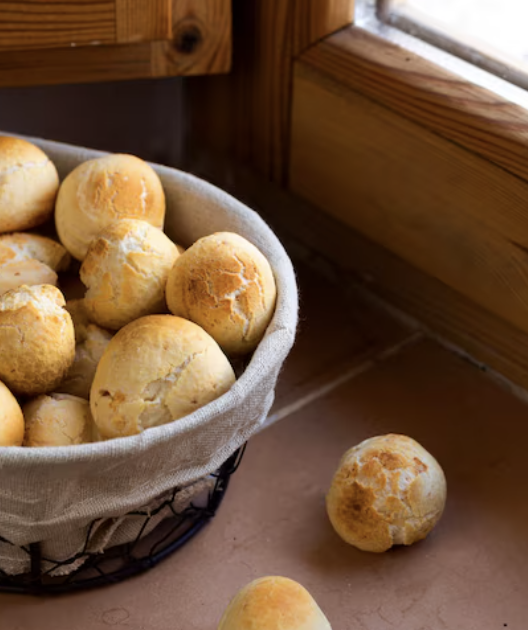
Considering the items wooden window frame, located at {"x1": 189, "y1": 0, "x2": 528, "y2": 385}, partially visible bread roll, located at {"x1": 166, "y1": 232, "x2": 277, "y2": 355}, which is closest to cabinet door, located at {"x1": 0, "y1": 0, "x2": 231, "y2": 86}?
wooden window frame, located at {"x1": 189, "y1": 0, "x2": 528, "y2": 385}

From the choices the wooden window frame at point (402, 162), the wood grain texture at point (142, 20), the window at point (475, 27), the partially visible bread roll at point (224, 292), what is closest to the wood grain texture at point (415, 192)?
the wooden window frame at point (402, 162)

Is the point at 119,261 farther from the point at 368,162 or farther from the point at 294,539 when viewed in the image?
the point at 368,162

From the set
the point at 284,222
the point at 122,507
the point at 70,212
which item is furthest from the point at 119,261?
the point at 284,222

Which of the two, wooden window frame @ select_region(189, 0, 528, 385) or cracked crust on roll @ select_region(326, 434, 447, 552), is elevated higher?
wooden window frame @ select_region(189, 0, 528, 385)

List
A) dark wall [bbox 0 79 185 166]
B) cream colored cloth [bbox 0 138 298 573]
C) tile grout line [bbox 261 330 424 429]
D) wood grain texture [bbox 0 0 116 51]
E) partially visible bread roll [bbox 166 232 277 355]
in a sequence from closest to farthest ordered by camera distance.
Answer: cream colored cloth [bbox 0 138 298 573] < partially visible bread roll [bbox 166 232 277 355] < wood grain texture [bbox 0 0 116 51] < tile grout line [bbox 261 330 424 429] < dark wall [bbox 0 79 185 166]

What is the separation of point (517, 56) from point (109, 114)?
0.61 m

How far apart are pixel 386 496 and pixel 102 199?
1.29 ft

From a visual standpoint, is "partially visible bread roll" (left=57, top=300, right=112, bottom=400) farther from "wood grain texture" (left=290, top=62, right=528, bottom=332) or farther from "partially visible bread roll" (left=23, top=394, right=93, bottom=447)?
"wood grain texture" (left=290, top=62, right=528, bottom=332)

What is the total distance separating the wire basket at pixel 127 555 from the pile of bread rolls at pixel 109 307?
0.36ft

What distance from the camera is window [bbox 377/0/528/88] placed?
101 cm

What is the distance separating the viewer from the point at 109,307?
2.67 ft

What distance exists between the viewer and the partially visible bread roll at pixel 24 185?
0.88 metres

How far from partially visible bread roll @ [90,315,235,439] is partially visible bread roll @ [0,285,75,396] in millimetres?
44

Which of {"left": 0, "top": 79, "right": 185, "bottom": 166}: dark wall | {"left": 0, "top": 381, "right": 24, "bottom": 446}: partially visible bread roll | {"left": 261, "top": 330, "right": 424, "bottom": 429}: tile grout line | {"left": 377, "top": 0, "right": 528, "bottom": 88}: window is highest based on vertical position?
{"left": 377, "top": 0, "right": 528, "bottom": 88}: window
